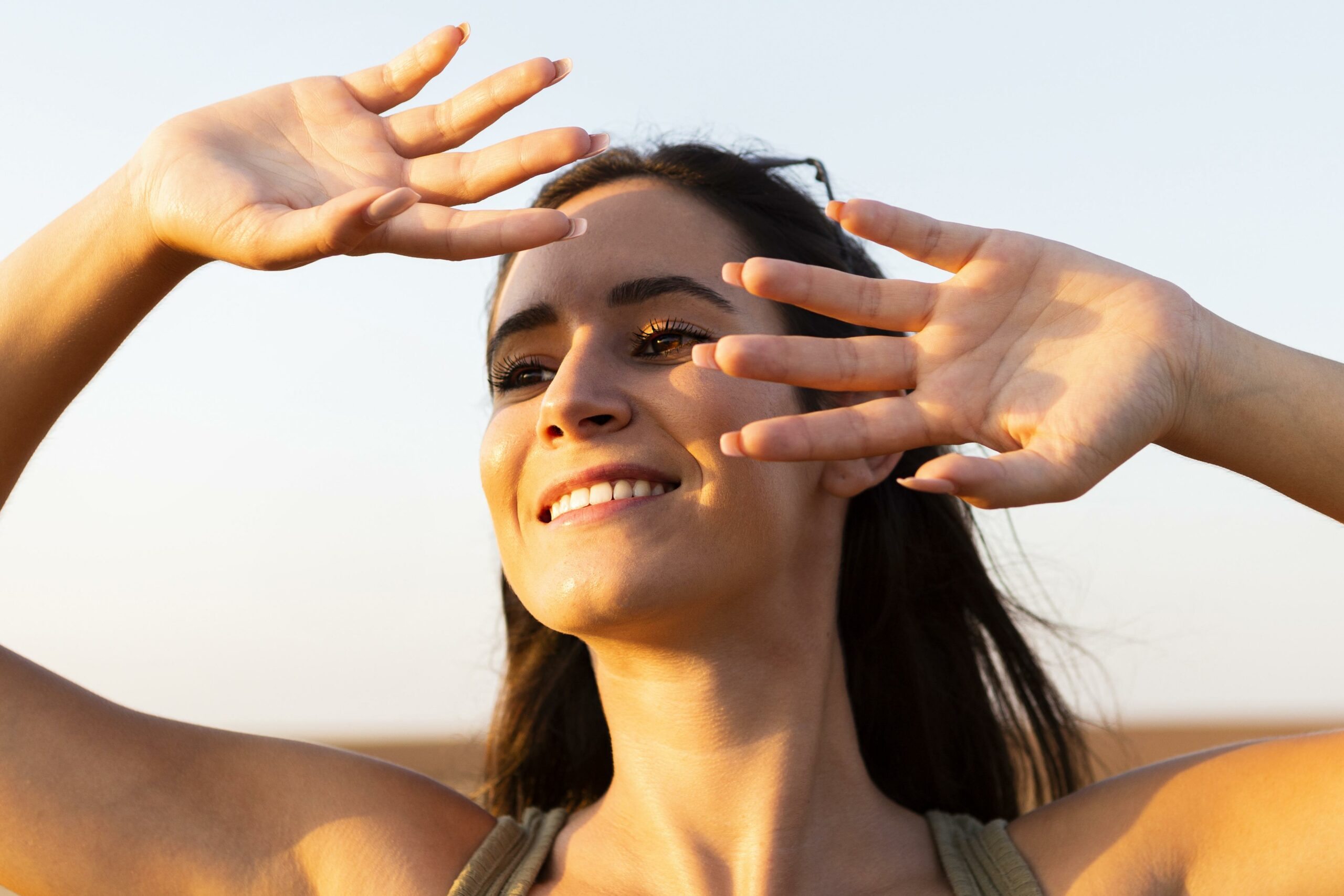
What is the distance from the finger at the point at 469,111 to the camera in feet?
7.39

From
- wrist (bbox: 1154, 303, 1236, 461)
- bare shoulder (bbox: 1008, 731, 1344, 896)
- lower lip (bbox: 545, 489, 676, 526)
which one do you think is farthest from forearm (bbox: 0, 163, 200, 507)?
bare shoulder (bbox: 1008, 731, 1344, 896)

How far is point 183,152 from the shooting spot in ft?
7.91

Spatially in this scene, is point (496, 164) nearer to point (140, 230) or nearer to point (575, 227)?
point (575, 227)

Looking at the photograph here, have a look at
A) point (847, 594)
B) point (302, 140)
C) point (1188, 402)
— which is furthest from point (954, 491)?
point (847, 594)

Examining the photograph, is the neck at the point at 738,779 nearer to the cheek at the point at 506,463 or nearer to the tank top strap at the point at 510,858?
the tank top strap at the point at 510,858

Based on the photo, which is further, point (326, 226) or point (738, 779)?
point (738, 779)

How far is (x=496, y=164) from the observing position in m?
2.23

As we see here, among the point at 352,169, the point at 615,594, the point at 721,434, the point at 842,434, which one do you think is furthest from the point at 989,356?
the point at 352,169

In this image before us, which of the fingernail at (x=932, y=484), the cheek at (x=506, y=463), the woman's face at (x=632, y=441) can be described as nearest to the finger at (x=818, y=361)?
the fingernail at (x=932, y=484)

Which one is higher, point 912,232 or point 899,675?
point 912,232

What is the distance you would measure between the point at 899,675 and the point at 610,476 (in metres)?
1.41

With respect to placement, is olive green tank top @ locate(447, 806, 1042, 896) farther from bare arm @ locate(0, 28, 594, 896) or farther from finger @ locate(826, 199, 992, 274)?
finger @ locate(826, 199, 992, 274)

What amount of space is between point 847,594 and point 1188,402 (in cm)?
152

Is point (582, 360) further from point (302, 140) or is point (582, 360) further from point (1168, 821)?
point (1168, 821)
